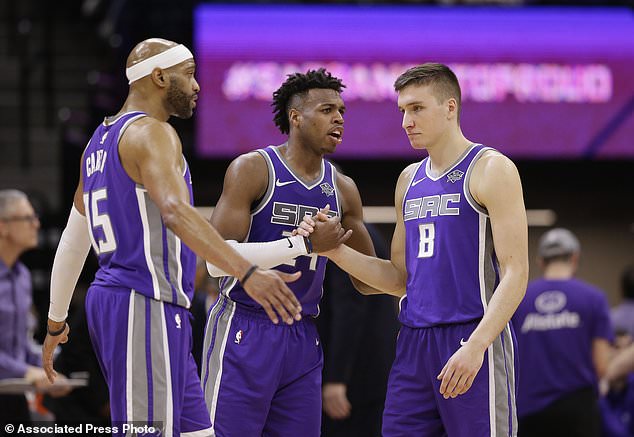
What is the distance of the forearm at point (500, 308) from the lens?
4547mm

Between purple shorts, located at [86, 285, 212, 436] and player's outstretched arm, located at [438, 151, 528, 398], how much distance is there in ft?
3.76

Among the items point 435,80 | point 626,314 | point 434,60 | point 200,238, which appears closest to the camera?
point 200,238

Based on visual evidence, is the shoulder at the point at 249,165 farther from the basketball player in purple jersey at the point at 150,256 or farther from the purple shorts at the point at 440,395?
the purple shorts at the point at 440,395

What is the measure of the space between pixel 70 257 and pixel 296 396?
132cm

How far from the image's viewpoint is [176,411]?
432cm

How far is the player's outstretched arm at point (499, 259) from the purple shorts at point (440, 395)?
16cm

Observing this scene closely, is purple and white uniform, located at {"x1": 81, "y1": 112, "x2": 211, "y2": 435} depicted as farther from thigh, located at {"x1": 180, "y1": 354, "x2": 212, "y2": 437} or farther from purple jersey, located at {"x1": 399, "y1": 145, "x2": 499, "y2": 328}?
purple jersey, located at {"x1": 399, "y1": 145, "x2": 499, "y2": 328}

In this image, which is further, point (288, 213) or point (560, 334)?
point (560, 334)

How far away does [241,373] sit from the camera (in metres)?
5.18

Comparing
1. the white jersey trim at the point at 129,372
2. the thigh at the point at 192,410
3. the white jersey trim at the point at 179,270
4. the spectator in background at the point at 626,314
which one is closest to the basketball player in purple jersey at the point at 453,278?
the white jersey trim at the point at 179,270

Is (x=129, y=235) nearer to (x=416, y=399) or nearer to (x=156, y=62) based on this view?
(x=156, y=62)

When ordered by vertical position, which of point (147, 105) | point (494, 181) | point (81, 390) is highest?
point (147, 105)

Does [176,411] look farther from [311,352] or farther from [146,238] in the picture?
[311,352]

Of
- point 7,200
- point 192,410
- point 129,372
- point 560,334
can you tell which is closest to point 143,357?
point 129,372
